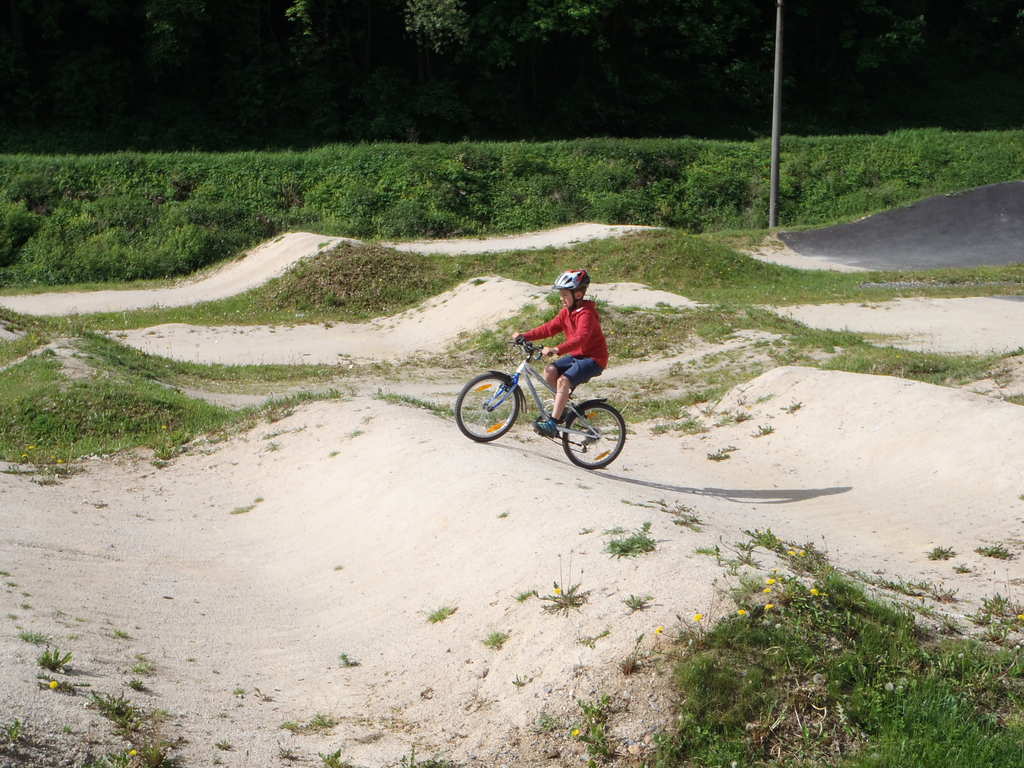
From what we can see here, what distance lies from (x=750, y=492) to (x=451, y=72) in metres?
41.6

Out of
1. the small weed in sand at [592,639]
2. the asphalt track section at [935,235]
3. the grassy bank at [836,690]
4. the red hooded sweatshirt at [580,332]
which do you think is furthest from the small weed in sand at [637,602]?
the asphalt track section at [935,235]

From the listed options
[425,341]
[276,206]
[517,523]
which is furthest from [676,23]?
[517,523]

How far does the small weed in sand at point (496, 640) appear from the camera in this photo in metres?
5.82

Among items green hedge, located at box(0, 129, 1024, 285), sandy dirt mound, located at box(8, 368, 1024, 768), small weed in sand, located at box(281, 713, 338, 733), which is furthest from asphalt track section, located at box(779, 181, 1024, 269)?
small weed in sand, located at box(281, 713, 338, 733)

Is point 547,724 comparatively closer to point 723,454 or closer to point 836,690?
point 836,690

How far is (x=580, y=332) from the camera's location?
357 inches

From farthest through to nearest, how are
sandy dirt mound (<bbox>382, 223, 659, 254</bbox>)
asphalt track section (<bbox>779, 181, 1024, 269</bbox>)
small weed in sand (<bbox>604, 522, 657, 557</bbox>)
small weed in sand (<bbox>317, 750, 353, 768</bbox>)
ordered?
1. asphalt track section (<bbox>779, 181, 1024, 269</bbox>)
2. sandy dirt mound (<bbox>382, 223, 659, 254</bbox>)
3. small weed in sand (<bbox>604, 522, 657, 557</bbox>)
4. small weed in sand (<bbox>317, 750, 353, 768</bbox>)

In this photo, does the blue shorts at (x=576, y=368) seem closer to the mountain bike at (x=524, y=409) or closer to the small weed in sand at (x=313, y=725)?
the mountain bike at (x=524, y=409)

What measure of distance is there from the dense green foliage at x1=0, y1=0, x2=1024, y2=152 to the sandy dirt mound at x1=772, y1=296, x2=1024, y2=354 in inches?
1082

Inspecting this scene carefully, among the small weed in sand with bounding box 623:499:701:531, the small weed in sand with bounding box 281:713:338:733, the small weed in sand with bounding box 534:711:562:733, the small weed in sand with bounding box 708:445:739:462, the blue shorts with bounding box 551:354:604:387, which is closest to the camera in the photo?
the small weed in sand with bounding box 534:711:562:733

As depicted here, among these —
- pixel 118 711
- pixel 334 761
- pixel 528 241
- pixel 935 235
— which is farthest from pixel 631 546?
pixel 935 235

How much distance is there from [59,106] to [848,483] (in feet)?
129

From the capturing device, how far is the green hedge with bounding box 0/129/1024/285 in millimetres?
28797

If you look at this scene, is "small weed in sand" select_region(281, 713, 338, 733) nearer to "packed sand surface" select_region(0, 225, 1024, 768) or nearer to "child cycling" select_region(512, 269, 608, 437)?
"packed sand surface" select_region(0, 225, 1024, 768)
